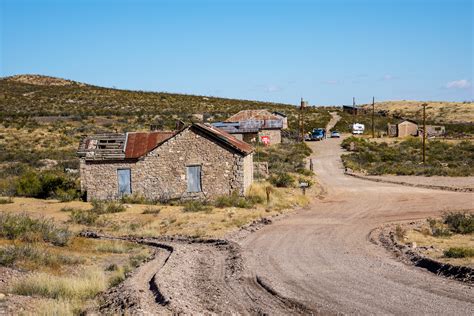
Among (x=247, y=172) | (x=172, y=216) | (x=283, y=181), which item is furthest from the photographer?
(x=283, y=181)

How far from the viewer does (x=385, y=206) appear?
2906 cm

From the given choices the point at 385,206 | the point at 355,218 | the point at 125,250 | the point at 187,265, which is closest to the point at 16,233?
the point at 125,250

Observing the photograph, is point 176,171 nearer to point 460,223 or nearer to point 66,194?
point 66,194

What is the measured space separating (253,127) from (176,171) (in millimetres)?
32247

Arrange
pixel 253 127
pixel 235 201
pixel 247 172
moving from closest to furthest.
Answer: pixel 235 201
pixel 247 172
pixel 253 127

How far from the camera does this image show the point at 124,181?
2902cm

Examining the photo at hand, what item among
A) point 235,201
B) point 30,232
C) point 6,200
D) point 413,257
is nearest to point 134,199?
point 235,201

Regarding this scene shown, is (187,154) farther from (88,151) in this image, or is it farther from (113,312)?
(113,312)

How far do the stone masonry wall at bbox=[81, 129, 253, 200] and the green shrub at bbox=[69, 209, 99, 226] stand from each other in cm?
379

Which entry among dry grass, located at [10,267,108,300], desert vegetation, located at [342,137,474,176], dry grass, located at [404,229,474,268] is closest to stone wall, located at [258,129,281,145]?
desert vegetation, located at [342,137,474,176]

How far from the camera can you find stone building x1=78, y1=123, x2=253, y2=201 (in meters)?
28.4

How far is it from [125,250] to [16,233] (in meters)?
3.33

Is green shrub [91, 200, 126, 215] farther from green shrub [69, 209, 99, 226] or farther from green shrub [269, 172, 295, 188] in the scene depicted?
green shrub [269, 172, 295, 188]

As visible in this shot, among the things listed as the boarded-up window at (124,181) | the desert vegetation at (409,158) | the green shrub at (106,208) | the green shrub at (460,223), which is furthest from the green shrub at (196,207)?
the desert vegetation at (409,158)
